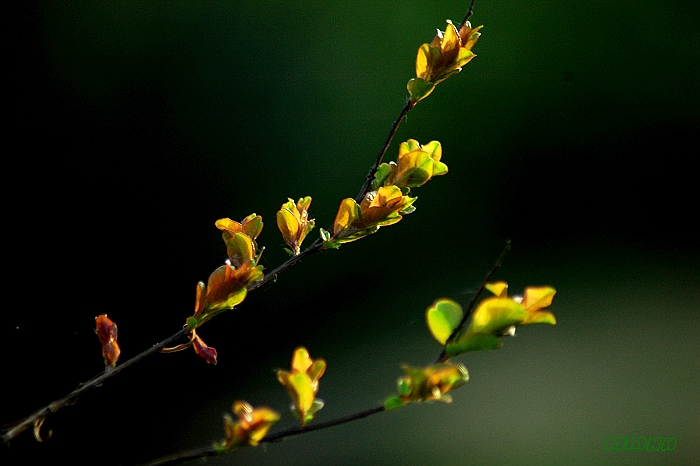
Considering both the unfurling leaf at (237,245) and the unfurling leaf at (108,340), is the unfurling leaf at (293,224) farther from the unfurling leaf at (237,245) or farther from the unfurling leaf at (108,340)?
the unfurling leaf at (108,340)

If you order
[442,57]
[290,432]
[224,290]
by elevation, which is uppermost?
[442,57]

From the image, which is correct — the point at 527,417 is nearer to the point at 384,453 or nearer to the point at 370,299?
the point at 384,453

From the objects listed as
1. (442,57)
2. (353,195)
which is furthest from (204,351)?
(353,195)

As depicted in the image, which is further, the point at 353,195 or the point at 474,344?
the point at 353,195

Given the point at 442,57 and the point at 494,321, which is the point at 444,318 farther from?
the point at 442,57

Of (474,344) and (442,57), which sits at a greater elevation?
(442,57)

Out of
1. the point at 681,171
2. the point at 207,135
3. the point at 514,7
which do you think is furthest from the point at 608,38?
the point at 207,135
